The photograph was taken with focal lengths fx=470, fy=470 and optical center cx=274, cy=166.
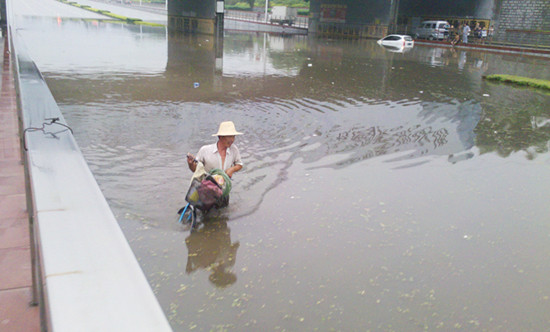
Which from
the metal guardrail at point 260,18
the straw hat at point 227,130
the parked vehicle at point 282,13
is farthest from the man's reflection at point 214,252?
the parked vehicle at point 282,13

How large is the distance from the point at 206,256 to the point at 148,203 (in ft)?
4.62

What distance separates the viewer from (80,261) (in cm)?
171

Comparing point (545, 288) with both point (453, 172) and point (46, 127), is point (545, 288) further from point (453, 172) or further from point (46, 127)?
point (46, 127)

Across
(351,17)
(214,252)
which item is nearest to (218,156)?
(214,252)

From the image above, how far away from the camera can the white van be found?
42.8 meters

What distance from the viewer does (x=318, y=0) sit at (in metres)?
52.6

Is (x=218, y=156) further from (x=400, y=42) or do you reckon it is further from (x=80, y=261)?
(x=400, y=42)

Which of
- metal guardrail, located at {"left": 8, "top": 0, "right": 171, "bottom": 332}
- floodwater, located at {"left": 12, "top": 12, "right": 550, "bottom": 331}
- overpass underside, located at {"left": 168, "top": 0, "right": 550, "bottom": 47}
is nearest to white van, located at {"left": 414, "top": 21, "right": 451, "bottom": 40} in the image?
overpass underside, located at {"left": 168, "top": 0, "right": 550, "bottom": 47}

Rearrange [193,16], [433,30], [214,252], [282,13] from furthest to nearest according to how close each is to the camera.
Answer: [282,13] < [193,16] < [433,30] < [214,252]

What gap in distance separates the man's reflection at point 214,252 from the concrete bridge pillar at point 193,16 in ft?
132

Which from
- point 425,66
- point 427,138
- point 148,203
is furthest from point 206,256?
point 425,66

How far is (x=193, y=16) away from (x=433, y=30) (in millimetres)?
22832

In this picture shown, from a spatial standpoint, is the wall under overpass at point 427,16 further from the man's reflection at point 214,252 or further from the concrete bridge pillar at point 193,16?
the man's reflection at point 214,252

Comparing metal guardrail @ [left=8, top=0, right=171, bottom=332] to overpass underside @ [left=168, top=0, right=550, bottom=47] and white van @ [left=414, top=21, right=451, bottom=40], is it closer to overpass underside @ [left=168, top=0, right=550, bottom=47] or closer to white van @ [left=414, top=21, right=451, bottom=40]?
overpass underside @ [left=168, top=0, right=550, bottom=47]
